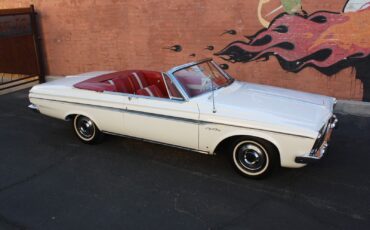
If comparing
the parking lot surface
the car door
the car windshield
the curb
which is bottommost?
the parking lot surface

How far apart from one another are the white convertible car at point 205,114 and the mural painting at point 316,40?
→ 2268mm

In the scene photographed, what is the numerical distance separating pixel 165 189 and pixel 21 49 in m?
8.02

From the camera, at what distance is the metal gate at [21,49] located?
10328mm

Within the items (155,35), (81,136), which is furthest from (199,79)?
(155,35)

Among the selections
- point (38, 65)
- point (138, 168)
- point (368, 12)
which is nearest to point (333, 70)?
point (368, 12)

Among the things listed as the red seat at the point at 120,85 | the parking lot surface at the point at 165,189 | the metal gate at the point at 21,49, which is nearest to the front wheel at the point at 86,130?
the parking lot surface at the point at 165,189

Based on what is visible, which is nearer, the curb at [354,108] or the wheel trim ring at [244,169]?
the wheel trim ring at [244,169]

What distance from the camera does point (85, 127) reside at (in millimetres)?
6109

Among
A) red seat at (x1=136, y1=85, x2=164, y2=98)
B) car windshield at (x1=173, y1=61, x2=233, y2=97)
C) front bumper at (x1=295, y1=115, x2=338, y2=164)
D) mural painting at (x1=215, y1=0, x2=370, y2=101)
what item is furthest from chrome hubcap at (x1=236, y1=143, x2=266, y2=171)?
mural painting at (x1=215, y1=0, x2=370, y2=101)

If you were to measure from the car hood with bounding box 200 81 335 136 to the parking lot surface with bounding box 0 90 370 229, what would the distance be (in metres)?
0.79

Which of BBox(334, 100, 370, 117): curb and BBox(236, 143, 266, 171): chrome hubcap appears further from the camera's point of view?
BBox(334, 100, 370, 117): curb

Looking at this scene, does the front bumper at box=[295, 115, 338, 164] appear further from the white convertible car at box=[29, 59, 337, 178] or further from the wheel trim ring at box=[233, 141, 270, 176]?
the wheel trim ring at box=[233, 141, 270, 176]

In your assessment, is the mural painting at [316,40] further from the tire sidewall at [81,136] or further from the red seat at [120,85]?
the tire sidewall at [81,136]

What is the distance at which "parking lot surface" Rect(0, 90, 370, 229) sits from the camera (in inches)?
158
